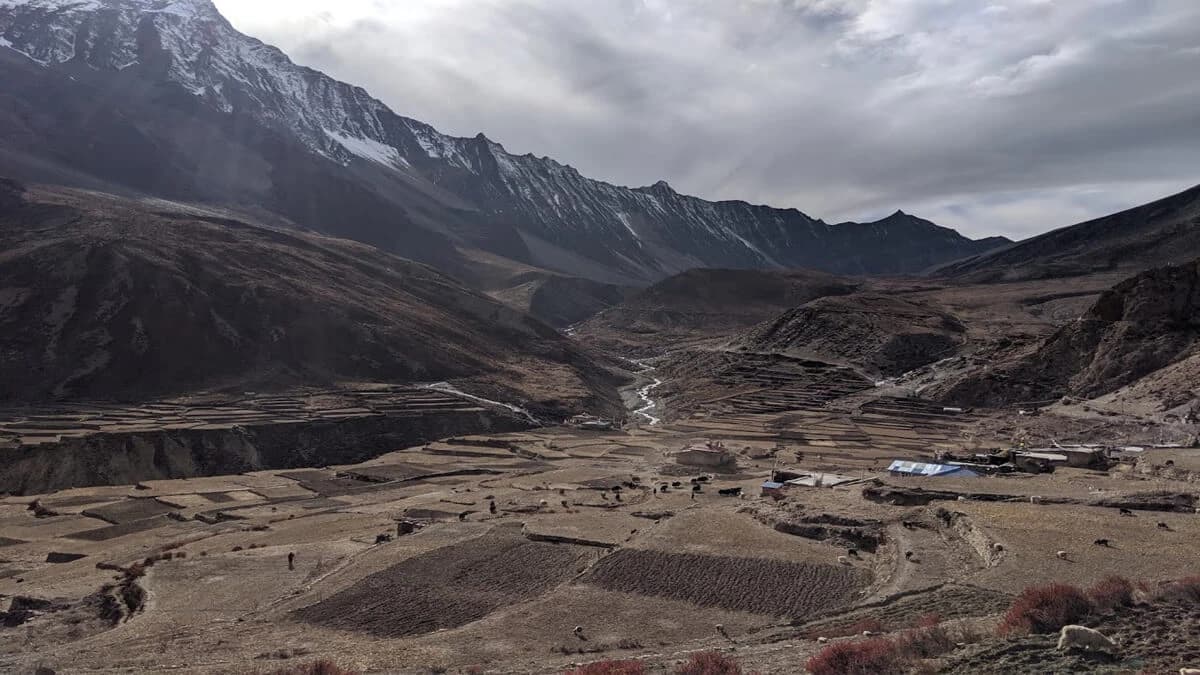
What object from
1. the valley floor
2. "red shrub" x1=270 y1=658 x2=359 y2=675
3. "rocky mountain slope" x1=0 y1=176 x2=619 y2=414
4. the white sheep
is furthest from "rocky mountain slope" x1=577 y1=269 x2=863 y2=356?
the white sheep

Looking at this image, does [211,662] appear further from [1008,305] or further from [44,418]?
[1008,305]

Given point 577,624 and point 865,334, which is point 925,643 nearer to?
point 577,624

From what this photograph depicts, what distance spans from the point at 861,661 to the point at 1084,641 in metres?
3.32

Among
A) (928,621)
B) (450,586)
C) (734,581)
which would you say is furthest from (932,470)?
(450,586)

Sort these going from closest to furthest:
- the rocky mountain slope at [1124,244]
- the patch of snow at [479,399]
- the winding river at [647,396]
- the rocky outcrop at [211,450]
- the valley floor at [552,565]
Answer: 1. the valley floor at [552,565]
2. the rocky outcrop at [211,450]
3. the patch of snow at [479,399]
4. the winding river at [647,396]
5. the rocky mountain slope at [1124,244]

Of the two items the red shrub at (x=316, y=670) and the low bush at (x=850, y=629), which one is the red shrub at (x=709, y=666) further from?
the red shrub at (x=316, y=670)

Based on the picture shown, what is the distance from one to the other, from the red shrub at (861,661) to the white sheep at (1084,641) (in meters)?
2.38

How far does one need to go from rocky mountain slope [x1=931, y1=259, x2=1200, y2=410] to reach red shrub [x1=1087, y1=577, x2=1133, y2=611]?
4462 centimetres

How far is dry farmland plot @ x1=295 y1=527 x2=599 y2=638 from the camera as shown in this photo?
66.7 ft

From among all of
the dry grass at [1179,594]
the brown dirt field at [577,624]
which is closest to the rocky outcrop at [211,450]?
the brown dirt field at [577,624]

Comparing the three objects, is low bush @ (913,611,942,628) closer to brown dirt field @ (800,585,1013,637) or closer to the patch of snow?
brown dirt field @ (800,585,1013,637)

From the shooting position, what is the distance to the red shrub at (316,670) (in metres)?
14.8

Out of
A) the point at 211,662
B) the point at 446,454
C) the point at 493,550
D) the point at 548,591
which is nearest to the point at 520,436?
the point at 446,454

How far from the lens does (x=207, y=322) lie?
82.8 meters
